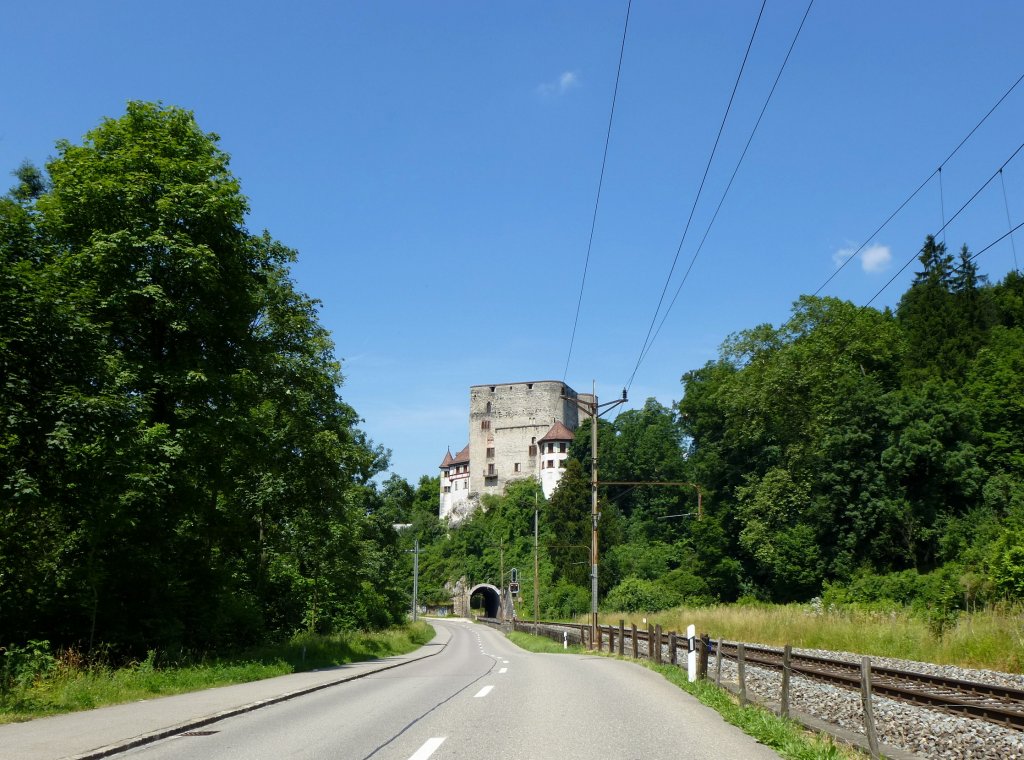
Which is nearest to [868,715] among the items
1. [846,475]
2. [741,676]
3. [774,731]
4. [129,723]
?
[774,731]

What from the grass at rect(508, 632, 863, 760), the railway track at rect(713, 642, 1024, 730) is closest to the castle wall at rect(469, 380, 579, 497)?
the railway track at rect(713, 642, 1024, 730)

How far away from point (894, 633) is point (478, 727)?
18583 millimetres

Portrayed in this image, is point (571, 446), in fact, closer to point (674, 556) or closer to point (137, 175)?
point (674, 556)

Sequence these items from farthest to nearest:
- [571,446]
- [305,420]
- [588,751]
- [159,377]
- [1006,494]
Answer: [571,446] < [1006,494] < [305,420] < [159,377] < [588,751]

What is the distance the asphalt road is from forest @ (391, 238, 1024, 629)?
15.6 m

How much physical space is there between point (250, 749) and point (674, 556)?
79658 mm

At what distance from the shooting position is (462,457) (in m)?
154

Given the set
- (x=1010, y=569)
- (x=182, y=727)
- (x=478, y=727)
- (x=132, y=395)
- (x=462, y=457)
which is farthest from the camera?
(x=462, y=457)

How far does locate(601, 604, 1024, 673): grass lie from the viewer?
1977 cm

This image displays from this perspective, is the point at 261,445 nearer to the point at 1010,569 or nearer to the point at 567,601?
the point at 1010,569

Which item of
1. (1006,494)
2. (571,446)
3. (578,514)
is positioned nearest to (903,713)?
Result: (1006,494)

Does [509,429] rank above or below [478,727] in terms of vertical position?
above

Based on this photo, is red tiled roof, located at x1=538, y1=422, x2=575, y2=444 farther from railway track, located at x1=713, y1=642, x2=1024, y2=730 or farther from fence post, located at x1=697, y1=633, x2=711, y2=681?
fence post, located at x1=697, y1=633, x2=711, y2=681

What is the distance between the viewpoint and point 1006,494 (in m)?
44.3
